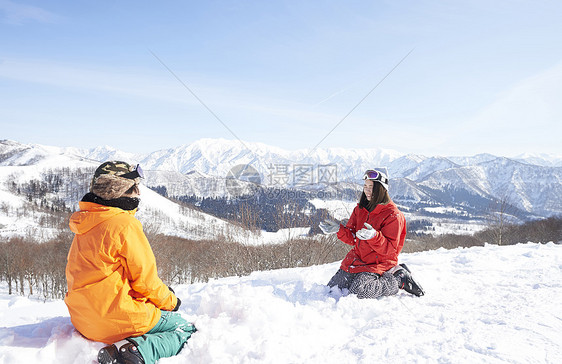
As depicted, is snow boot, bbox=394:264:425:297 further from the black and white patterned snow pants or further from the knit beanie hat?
the knit beanie hat

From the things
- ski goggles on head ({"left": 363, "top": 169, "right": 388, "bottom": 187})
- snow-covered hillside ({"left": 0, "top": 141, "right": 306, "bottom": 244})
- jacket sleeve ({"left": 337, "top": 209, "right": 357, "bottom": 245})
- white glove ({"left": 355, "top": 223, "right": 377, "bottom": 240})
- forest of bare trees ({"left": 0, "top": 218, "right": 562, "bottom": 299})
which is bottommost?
snow-covered hillside ({"left": 0, "top": 141, "right": 306, "bottom": 244})

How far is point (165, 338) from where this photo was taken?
3.13 metres

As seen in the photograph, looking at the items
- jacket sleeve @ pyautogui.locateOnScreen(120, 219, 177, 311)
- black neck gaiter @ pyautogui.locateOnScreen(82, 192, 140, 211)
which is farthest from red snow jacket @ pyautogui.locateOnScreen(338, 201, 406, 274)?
black neck gaiter @ pyautogui.locateOnScreen(82, 192, 140, 211)

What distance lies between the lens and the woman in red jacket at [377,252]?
184 inches

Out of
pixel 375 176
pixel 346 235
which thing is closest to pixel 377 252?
pixel 346 235

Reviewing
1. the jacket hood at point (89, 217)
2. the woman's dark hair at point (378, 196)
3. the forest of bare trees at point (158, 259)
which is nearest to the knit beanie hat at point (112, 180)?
the jacket hood at point (89, 217)

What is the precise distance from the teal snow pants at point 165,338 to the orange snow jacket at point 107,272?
161mm

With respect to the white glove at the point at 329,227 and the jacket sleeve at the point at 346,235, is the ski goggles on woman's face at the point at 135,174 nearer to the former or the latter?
the white glove at the point at 329,227

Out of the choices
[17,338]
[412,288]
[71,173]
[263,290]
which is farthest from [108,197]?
[71,173]

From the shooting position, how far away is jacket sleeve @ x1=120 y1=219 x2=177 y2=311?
277cm

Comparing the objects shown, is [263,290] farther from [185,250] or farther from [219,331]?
[185,250]

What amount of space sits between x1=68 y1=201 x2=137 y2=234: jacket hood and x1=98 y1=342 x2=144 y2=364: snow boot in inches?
41.8

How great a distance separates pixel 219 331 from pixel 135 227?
57.7 inches

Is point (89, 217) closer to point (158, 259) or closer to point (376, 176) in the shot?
point (376, 176)
